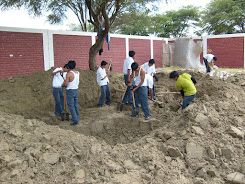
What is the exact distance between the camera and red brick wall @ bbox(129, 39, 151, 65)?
1563cm

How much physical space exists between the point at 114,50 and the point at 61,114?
8881mm

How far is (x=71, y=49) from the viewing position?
488 inches

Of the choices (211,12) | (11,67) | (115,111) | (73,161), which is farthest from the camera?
(211,12)

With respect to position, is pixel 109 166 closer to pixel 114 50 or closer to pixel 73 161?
pixel 73 161

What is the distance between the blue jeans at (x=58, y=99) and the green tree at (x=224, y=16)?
20960mm

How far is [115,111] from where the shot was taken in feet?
23.1

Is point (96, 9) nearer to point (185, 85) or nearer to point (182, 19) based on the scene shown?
point (185, 85)

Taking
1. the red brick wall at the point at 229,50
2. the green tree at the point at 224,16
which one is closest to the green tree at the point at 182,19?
the green tree at the point at 224,16

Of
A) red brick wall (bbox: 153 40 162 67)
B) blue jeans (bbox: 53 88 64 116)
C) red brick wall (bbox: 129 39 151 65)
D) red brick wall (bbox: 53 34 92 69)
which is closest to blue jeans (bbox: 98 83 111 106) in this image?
blue jeans (bbox: 53 88 64 116)

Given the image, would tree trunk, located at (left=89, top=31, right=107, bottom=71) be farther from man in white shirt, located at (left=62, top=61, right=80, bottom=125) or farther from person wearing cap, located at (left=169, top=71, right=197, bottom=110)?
person wearing cap, located at (left=169, top=71, right=197, bottom=110)

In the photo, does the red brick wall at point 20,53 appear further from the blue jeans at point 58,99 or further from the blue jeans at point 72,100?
the blue jeans at point 72,100

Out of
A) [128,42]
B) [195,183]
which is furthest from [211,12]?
[195,183]

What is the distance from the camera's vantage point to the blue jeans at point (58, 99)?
20.4 ft

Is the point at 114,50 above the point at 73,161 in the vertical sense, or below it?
above
